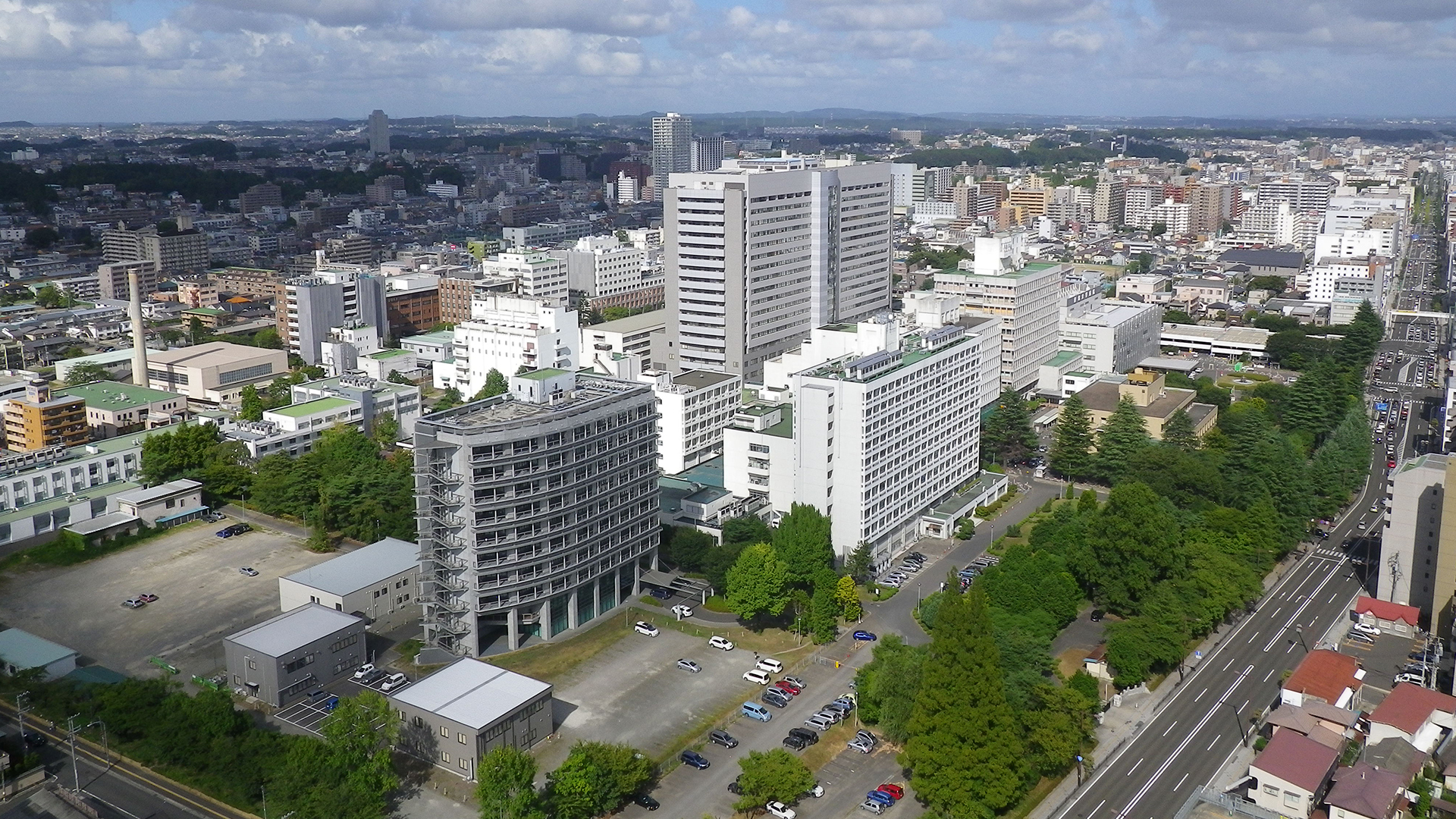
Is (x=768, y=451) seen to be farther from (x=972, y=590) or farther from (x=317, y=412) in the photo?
(x=317, y=412)

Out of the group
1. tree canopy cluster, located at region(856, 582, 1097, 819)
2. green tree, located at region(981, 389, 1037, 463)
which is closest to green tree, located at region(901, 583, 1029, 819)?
tree canopy cluster, located at region(856, 582, 1097, 819)

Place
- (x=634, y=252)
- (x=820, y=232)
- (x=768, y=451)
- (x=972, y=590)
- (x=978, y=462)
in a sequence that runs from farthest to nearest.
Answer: (x=634, y=252), (x=820, y=232), (x=978, y=462), (x=768, y=451), (x=972, y=590)

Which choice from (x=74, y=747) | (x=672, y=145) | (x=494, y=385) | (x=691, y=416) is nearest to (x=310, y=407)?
(x=494, y=385)

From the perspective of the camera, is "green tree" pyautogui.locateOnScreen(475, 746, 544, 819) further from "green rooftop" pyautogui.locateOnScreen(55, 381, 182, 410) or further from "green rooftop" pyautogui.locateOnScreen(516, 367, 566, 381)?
"green rooftop" pyautogui.locateOnScreen(55, 381, 182, 410)

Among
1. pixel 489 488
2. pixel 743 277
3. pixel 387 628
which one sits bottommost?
pixel 387 628

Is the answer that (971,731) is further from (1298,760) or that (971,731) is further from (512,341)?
(512,341)

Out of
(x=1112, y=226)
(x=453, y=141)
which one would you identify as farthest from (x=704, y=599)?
(x=453, y=141)
